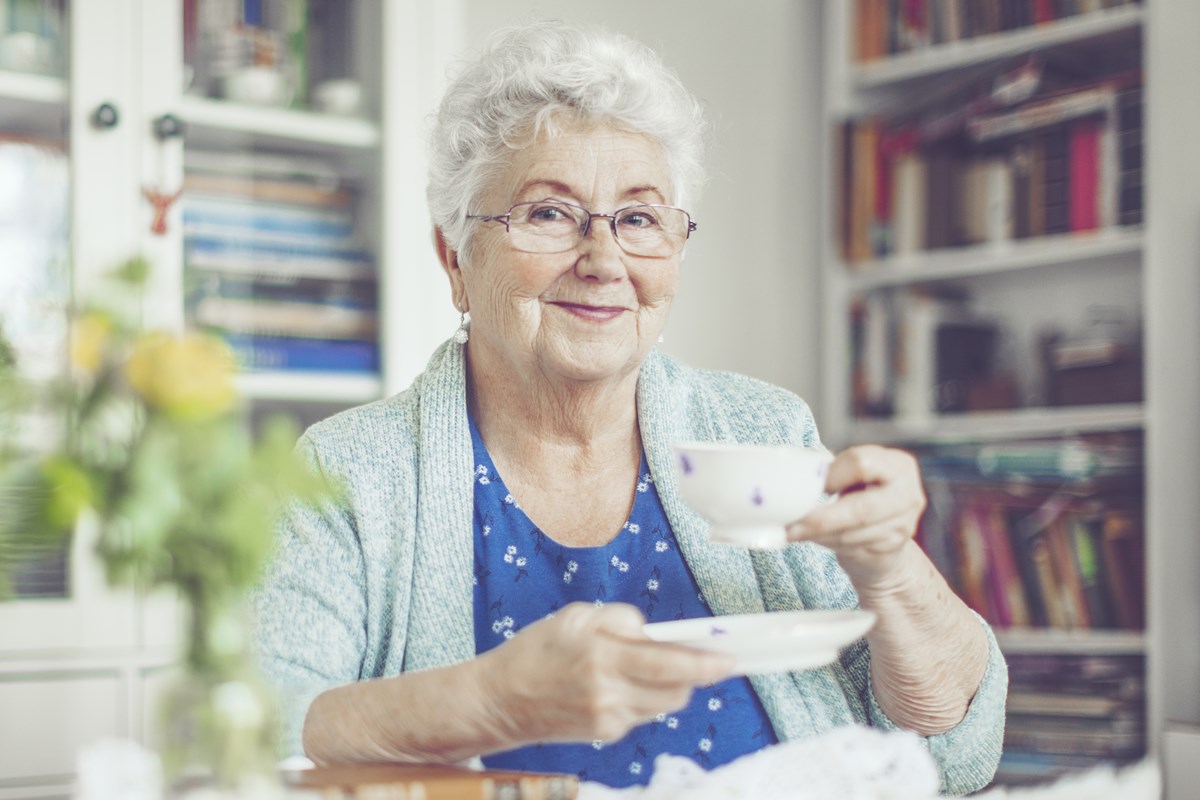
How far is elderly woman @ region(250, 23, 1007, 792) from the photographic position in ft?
3.87

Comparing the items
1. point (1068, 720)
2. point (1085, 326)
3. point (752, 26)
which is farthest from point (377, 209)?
point (1068, 720)

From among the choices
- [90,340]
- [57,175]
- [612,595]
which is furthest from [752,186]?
[90,340]

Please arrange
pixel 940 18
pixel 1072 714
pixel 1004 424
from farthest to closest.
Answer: pixel 940 18
pixel 1004 424
pixel 1072 714

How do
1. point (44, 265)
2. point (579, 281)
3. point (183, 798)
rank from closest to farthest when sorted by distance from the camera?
point (183, 798)
point (579, 281)
point (44, 265)

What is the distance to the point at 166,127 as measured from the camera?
2029 millimetres

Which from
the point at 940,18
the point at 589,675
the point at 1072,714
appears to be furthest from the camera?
the point at 940,18

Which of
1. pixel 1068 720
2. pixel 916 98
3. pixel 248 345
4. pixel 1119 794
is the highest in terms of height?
pixel 916 98

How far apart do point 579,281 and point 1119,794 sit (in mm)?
761

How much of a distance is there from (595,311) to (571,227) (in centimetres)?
10

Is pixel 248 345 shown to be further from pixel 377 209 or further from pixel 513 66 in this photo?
pixel 513 66

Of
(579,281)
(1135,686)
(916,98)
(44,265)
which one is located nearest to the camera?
(579,281)

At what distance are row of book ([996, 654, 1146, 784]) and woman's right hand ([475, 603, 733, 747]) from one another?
196cm

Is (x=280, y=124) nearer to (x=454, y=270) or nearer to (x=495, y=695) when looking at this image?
(x=454, y=270)

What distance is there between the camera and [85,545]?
57 centimetres
